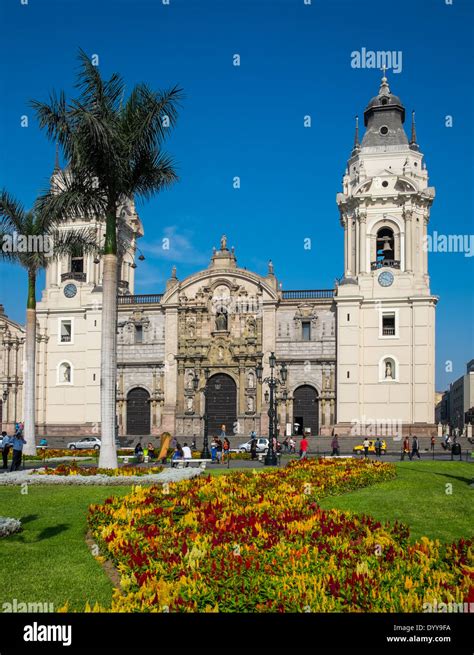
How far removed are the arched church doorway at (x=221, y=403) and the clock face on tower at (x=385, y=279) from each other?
12.8m

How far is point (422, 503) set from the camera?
639 inches

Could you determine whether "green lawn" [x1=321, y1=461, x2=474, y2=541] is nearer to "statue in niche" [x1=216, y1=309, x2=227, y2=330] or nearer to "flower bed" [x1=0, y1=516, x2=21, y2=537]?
"flower bed" [x1=0, y1=516, x2=21, y2=537]

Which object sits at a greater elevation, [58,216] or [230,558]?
[58,216]

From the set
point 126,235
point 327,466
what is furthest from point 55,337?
point 327,466

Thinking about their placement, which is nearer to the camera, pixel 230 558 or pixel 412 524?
pixel 230 558

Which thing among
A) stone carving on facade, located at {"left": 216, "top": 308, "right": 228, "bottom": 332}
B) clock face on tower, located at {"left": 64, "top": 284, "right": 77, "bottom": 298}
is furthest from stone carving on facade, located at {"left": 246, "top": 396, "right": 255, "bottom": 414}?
clock face on tower, located at {"left": 64, "top": 284, "right": 77, "bottom": 298}

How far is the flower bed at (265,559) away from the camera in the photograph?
7.28 meters

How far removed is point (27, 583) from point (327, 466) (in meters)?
14.7

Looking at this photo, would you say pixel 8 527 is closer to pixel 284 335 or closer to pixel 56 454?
pixel 56 454

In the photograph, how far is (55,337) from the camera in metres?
54.5
